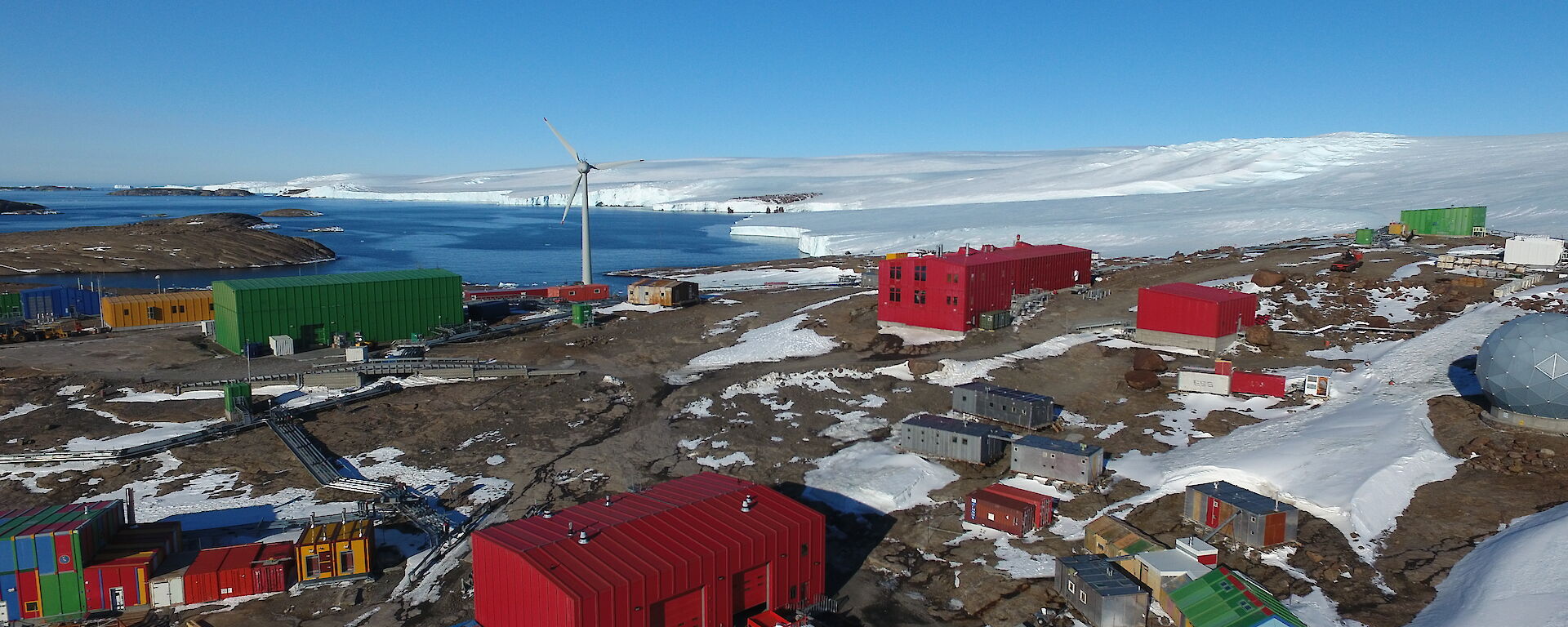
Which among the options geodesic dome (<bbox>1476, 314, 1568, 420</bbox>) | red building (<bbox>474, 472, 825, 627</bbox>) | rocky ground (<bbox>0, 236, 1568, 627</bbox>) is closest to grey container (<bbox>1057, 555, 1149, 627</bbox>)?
rocky ground (<bbox>0, 236, 1568, 627</bbox>)

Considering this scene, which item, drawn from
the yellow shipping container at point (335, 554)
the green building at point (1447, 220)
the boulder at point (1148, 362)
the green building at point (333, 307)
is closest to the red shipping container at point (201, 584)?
the yellow shipping container at point (335, 554)

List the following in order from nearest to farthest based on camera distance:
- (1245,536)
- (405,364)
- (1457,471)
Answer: (1245,536), (1457,471), (405,364)

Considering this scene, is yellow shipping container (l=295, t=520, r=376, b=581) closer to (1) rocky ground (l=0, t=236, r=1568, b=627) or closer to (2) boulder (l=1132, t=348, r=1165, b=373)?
(1) rocky ground (l=0, t=236, r=1568, b=627)

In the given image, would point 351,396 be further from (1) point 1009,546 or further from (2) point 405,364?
(1) point 1009,546

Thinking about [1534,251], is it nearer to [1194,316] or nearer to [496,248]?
[1194,316]

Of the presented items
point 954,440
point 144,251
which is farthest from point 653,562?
point 144,251

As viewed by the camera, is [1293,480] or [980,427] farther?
[980,427]

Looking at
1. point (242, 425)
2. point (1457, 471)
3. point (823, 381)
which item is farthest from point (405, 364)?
point (1457, 471)
